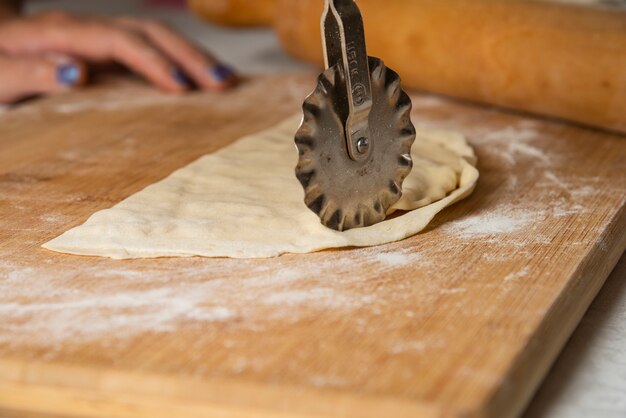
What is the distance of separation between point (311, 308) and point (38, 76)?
1.39 m

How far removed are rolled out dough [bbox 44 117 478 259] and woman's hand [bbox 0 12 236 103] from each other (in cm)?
67

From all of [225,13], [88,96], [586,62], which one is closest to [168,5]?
[225,13]

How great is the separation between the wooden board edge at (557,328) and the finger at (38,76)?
142 centimetres

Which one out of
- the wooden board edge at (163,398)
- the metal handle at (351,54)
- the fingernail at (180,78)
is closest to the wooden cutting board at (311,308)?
the wooden board edge at (163,398)

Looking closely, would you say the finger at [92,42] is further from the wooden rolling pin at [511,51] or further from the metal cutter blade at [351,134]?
the metal cutter blade at [351,134]

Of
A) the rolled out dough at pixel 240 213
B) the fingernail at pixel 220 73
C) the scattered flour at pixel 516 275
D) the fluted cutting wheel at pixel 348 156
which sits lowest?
the fingernail at pixel 220 73

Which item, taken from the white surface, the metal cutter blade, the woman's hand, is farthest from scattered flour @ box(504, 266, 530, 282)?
the woman's hand

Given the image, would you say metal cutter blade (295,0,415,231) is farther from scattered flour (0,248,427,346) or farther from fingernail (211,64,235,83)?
fingernail (211,64,235,83)

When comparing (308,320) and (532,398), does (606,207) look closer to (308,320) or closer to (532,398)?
(532,398)

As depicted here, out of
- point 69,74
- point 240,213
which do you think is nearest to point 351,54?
point 240,213

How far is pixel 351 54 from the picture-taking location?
120 centimetres

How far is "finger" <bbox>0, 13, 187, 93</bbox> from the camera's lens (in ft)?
7.48

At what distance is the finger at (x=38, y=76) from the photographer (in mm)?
2227

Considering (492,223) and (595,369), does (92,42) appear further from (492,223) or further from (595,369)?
(595,369)
